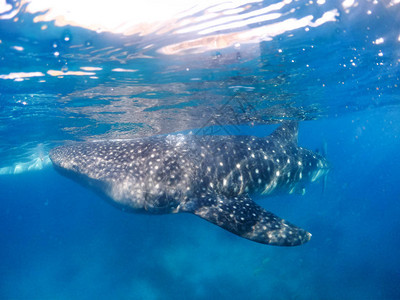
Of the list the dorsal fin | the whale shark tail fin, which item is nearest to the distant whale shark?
the whale shark tail fin

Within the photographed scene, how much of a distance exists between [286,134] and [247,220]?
580 cm

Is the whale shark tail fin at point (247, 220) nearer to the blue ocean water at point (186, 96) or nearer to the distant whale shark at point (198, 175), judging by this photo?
the distant whale shark at point (198, 175)

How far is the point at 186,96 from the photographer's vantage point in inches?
511

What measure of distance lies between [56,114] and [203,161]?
10.4m

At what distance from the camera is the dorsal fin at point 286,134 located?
32.1 feet

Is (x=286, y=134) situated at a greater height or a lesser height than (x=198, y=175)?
greater

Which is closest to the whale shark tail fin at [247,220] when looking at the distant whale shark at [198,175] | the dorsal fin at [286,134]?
the distant whale shark at [198,175]

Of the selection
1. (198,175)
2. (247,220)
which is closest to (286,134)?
(198,175)

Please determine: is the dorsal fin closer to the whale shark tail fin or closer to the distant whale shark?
the distant whale shark

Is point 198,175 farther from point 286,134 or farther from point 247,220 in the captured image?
point 286,134

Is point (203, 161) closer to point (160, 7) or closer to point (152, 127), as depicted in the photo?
point (160, 7)

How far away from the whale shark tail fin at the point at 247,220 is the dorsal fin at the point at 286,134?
433 cm

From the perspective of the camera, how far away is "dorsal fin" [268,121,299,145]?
385 inches

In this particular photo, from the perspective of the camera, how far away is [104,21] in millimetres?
6129
